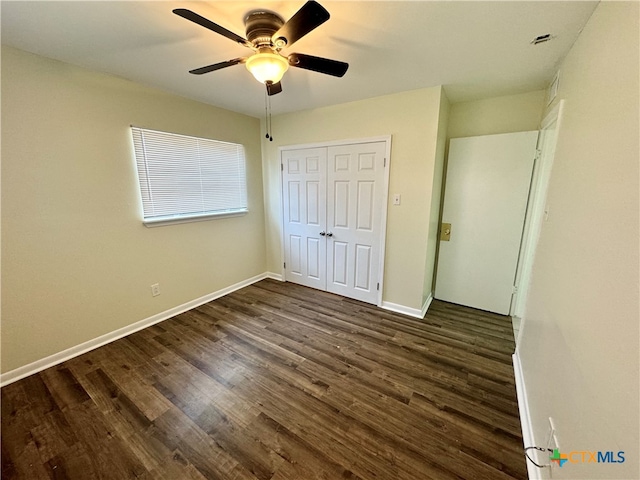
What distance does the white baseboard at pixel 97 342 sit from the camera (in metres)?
1.94

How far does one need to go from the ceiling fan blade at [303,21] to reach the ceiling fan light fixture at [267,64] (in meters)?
0.09

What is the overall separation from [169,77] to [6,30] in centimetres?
93

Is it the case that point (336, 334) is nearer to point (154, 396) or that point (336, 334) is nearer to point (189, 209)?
point (154, 396)

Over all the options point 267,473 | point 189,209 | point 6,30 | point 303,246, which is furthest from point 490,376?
point 6,30

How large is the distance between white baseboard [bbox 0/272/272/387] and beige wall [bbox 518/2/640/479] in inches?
130

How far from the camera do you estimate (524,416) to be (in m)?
1.59

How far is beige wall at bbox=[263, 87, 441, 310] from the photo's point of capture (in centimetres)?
251

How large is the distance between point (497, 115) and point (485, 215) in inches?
43.3

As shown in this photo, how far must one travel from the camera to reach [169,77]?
2238 mm

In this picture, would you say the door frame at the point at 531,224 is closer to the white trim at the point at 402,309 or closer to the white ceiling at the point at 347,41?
the white ceiling at the point at 347,41

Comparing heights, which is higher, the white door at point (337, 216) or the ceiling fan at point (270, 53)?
the ceiling fan at point (270, 53)

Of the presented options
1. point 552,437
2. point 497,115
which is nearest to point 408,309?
point 552,437

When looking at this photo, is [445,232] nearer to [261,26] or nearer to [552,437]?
[552,437]

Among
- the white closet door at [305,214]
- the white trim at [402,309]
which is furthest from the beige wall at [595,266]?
the white closet door at [305,214]
